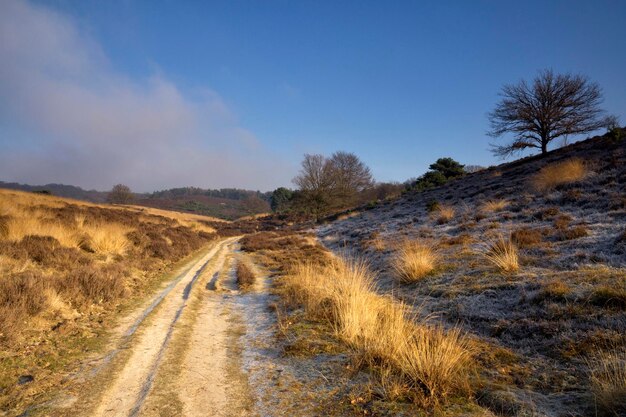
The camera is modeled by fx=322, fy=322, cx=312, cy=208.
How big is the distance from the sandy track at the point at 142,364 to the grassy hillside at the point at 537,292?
12.3 ft

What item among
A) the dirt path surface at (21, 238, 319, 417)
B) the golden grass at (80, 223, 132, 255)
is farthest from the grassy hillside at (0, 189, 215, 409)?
the dirt path surface at (21, 238, 319, 417)

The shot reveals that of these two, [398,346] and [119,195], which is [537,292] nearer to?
[398,346]

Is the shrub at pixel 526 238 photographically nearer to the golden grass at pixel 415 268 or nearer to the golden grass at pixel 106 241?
the golden grass at pixel 415 268

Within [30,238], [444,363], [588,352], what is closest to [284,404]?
[444,363]

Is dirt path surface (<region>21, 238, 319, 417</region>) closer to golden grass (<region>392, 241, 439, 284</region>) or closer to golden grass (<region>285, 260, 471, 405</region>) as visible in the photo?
golden grass (<region>285, 260, 471, 405</region>)

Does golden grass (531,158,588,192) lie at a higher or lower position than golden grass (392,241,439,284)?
higher

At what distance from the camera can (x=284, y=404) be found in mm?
3531

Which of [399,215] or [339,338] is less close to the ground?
[399,215]

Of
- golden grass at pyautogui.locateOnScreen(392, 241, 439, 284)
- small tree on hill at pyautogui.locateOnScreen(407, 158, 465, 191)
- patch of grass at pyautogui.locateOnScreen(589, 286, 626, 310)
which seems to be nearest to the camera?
patch of grass at pyautogui.locateOnScreen(589, 286, 626, 310)

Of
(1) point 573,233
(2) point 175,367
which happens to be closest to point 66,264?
(2) point 175,367

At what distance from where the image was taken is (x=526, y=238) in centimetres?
998

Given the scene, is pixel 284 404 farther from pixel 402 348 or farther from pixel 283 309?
pixel 283 309

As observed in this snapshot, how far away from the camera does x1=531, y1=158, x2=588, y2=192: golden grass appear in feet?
59.1

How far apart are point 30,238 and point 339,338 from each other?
990 centimetres
